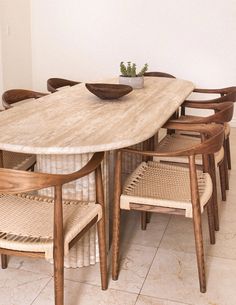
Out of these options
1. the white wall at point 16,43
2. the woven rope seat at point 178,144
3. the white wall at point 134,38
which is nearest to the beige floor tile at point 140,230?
the woven rope seat at point 178,144

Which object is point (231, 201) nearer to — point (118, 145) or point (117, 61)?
point (118, 145)

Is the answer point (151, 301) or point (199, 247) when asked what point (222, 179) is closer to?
point (199, 247)

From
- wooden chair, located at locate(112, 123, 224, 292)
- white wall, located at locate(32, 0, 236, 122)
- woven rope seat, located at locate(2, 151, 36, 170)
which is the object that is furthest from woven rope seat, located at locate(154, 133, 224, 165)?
white wall, located at locate(32, 0, 236, 122)

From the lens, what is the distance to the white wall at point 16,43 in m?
4.89

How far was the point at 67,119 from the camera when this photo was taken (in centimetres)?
218

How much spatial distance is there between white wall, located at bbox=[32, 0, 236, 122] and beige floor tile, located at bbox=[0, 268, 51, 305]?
3.48 m

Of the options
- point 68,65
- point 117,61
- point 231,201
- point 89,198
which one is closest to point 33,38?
point 68,65

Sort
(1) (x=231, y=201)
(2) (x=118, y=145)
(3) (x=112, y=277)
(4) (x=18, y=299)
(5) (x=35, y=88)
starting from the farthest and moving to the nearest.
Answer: (5) (x=35, y=88) < (1) (x=231, y=201) < (3) (x=112, y=277) < (4) (x=18, y=299) < (2) (x=118, y=145)

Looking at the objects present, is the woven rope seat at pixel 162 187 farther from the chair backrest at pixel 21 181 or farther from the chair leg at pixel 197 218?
the chair backrest at pixel 21 181

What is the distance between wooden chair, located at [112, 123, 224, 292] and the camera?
1.93m

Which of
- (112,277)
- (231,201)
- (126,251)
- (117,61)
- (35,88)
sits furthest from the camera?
(35,88)

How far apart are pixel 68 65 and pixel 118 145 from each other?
12.6 feet

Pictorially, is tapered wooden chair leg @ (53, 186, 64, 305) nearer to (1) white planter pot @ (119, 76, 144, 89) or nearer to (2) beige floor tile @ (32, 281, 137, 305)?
(2) beige floor tile @ (32, 281, 137, 305)

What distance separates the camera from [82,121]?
2.14 metres
